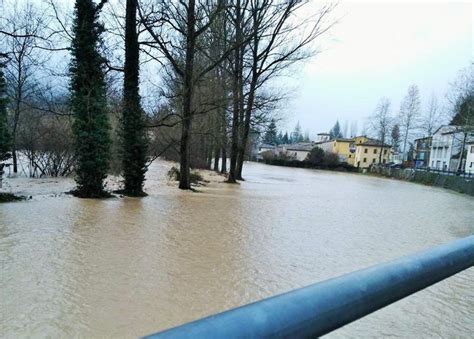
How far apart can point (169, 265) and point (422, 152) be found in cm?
8317

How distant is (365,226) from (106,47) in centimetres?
914

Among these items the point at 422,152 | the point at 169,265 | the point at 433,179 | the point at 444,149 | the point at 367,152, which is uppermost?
the point at 444,149

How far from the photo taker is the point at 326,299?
909 millimetres

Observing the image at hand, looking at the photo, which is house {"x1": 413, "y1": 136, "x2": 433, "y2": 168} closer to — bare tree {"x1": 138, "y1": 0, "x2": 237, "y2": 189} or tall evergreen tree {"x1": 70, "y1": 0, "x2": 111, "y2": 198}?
bare tree {"x1": 138, "y1": 0, "x2": 237, "y2": 189}

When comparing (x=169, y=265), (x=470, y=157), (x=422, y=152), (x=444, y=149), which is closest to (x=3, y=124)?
(x=169, y=265)

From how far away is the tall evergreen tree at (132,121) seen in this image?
12.2 meters

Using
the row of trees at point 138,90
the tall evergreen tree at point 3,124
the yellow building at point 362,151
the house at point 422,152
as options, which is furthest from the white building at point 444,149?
the tall evergreen tree at point 3,124

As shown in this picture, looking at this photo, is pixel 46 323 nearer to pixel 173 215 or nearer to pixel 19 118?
pixel 173 215

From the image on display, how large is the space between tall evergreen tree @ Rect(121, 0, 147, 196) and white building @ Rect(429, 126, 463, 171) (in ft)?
186

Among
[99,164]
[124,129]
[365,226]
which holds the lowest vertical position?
[365,226]

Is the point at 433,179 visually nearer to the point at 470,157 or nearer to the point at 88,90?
the point at 470,157

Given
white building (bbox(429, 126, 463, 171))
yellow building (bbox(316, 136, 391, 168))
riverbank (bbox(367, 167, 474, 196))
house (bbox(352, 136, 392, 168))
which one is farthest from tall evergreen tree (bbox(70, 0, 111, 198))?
house (bbox(352, 136, 392, 168))

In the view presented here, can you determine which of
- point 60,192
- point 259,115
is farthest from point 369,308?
point 259,115

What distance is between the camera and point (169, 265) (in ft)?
18.3
